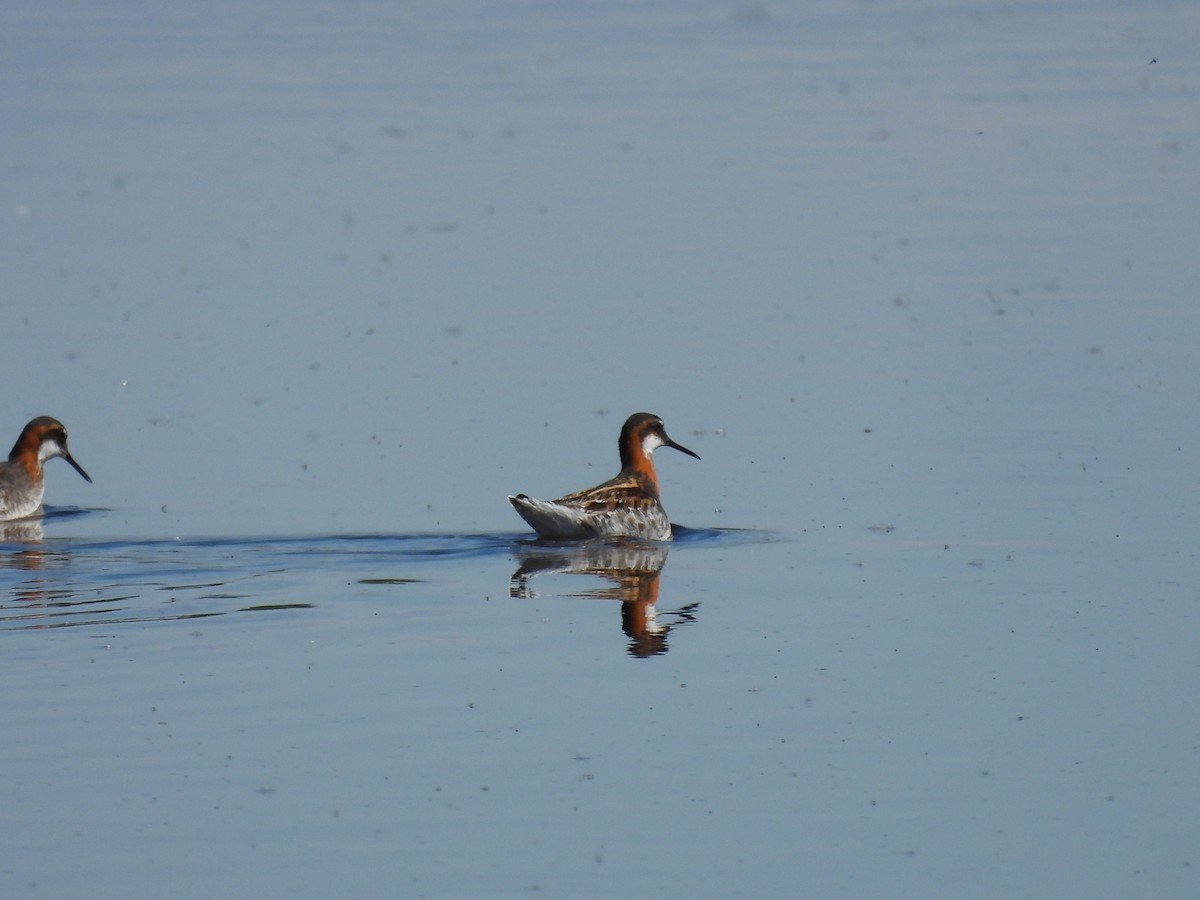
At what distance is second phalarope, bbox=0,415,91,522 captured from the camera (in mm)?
21062

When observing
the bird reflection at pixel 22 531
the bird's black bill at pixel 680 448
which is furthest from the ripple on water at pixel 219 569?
the bird's black bill at pixel 680 448

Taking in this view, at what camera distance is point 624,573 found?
17.7 meters

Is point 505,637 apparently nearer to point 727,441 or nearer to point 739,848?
point 739,848

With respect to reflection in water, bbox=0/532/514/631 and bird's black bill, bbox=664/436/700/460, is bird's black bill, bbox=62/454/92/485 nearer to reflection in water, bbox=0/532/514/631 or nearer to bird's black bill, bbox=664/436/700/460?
bird's black bill, bbox=664/436/700/460

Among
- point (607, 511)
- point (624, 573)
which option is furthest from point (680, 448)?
point (624, 573)

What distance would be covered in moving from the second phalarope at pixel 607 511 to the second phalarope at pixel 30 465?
4.70 meters

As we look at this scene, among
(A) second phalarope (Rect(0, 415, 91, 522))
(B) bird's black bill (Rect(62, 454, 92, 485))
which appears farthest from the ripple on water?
(A) second phalarope (Rect(0, 415, 91, 522))

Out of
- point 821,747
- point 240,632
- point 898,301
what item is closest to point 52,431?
point 240,632

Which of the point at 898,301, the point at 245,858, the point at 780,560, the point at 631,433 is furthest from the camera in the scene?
the point at 898,301

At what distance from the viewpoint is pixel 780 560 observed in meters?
16.9

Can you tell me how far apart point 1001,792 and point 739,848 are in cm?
153

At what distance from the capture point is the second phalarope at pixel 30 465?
2106 centimetres

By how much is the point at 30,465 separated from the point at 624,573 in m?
6.59

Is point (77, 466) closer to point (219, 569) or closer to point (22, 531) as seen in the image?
point (22, 531)
